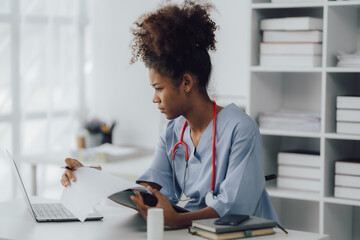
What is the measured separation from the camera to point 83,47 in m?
4.10

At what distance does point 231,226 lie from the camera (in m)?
1.55

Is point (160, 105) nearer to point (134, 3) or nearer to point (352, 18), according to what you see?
point (352, 18)

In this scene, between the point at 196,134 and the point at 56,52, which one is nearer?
the point at 196,134

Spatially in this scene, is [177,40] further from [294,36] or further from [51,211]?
[294,36]

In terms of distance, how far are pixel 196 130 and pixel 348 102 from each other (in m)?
0.99

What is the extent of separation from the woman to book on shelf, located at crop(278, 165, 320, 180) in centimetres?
90

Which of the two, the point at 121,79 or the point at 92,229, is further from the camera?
the point at 121,79

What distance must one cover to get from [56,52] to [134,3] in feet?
2.04

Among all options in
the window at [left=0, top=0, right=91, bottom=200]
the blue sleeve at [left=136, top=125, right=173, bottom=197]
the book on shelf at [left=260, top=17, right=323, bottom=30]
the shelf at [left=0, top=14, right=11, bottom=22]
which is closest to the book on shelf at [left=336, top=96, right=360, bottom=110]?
the book on shelf at [left=260, top=17, right=323, bottom=30]

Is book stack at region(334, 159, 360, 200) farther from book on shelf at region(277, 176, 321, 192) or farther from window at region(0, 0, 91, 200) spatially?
window at region(0, 0, 91, 200)

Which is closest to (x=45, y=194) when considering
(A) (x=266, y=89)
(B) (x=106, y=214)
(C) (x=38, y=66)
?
(C) (x=38, y=66)

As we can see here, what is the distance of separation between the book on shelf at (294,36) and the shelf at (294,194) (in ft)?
2.48

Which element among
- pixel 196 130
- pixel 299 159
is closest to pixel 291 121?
pixel 299 159

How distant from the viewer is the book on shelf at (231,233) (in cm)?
155
